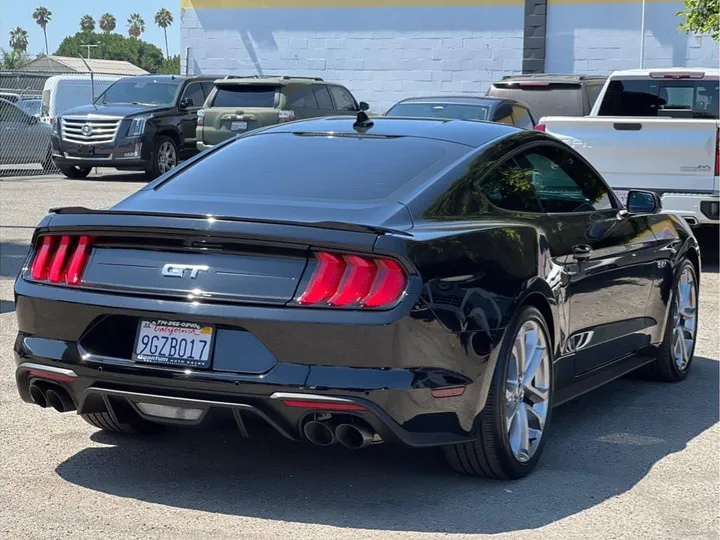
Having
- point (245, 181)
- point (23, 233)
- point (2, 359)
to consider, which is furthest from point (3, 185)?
point (245, 181)

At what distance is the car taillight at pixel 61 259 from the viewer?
16.9 ft

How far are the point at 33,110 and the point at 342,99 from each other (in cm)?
794

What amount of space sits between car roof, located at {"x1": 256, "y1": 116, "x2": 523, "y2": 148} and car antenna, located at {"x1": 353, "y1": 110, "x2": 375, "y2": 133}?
0.05 ft

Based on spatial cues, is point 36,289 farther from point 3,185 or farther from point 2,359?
point 3,185

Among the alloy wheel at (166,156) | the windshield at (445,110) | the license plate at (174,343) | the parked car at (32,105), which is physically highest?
the license plate at (174,343)

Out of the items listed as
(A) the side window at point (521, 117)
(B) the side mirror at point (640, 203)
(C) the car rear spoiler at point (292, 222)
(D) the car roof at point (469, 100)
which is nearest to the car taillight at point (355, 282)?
(C) the car rear spoiler at point (292, 222)

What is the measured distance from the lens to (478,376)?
5.02 meters

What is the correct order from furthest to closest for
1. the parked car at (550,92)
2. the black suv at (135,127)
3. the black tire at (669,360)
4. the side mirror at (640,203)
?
the black suv at (135,127) → the parked car at (550,92) → the black tire at (669,360) → the side mirror at (640,203)

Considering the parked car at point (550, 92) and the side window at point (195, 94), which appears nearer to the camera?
the parked car at point (550, 92)

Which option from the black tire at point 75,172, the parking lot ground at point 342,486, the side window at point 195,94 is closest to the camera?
the parking lot ground at point 342,486

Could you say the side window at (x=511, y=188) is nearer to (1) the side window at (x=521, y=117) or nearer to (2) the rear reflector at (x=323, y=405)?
(2) the rear reflector at (x=323, y=405)

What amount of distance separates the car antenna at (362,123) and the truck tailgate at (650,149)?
5822 mm

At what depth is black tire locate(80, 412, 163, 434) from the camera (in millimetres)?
5859

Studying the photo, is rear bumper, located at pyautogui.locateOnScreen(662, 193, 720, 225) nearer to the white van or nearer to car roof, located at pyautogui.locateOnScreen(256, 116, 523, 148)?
car roof, located at pyautogui.locateOnScreen(256, 116, 523, 148)
